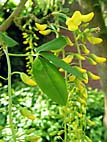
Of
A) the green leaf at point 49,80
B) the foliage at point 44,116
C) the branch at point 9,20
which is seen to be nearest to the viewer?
the green leaf at point 49,80

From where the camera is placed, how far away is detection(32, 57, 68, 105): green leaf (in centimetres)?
53

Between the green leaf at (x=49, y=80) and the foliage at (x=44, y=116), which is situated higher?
the green leaf at (x=49, y=80)

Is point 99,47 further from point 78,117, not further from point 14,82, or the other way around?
point 14,82

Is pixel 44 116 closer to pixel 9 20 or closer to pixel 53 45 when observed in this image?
pixel 9 20

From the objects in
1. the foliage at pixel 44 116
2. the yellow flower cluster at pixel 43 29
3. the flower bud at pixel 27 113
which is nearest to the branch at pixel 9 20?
the yellow flower cluster at pixel 43 29

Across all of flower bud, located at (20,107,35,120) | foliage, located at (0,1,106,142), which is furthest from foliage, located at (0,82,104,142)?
flower bud, located at (20,107,35,120)

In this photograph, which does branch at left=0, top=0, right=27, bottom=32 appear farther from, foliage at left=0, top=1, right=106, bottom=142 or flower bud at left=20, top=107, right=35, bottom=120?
flower bud at left=20, top=107, right=35, bottom=120

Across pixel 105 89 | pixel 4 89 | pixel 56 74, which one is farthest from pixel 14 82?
pixel 56 74

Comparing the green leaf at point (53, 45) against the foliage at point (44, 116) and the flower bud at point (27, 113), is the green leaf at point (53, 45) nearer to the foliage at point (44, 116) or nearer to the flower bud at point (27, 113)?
the flower bud at point (27, 113)

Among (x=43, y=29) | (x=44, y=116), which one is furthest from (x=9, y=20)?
(x=44, y=116)

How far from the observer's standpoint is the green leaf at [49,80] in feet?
1.73

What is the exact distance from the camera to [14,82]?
4375mm

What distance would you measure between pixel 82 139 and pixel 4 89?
9.36 feet

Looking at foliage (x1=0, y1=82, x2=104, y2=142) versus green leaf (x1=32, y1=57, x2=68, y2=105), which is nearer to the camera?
green leaf (x1=32, y1=57, x2=68, y2=105)
